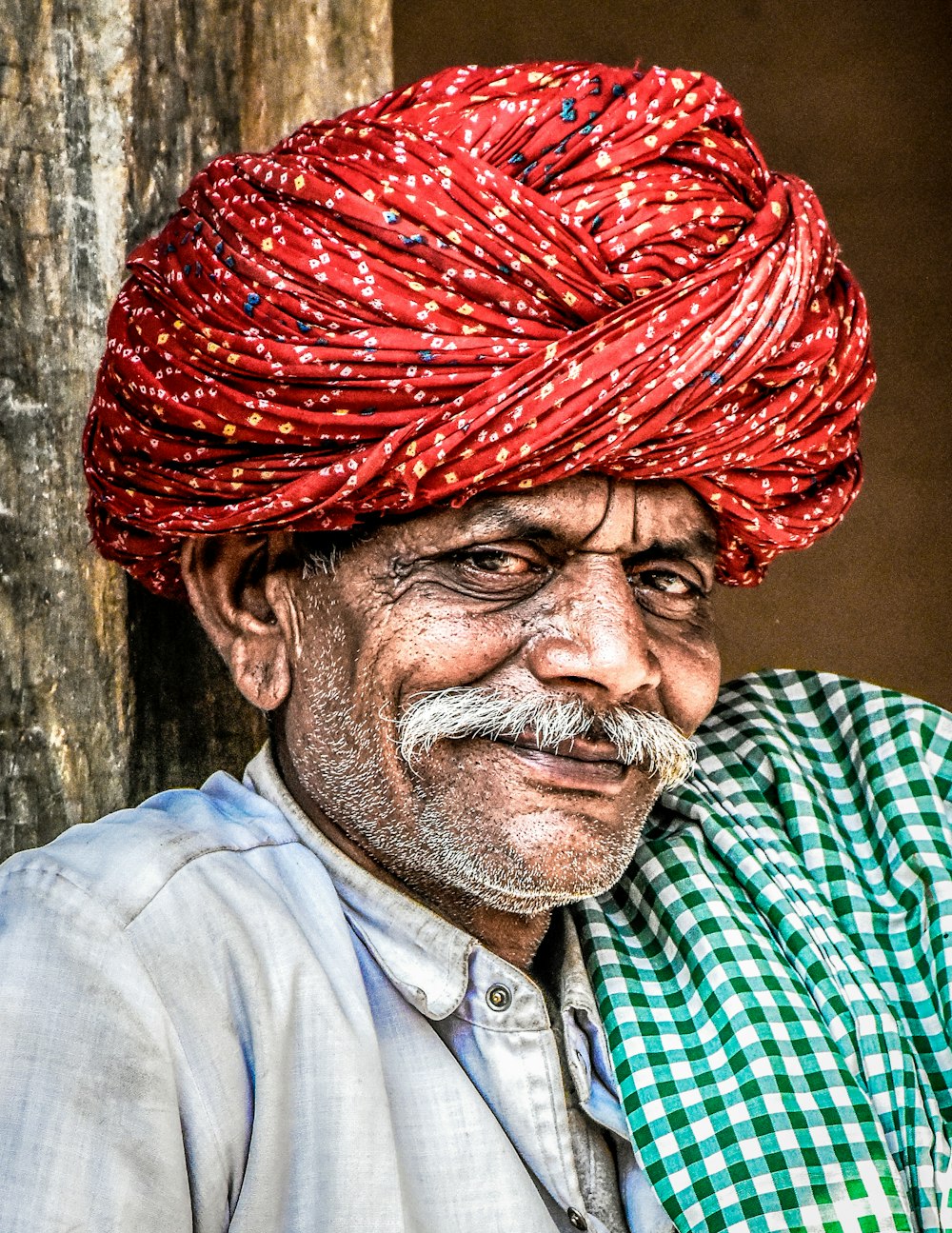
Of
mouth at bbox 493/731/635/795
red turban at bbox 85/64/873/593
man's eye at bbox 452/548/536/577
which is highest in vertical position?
red turban at bbox 85/64/873/593

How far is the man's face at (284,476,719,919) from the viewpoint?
1.69 metres

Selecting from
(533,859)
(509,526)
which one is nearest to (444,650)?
(509,526)

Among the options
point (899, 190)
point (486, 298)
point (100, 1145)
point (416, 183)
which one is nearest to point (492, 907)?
point (100, 1145)

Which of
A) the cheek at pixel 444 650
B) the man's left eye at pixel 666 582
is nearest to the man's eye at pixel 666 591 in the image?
the man's left eye at pixel 666 582

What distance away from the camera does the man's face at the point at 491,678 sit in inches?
66.6

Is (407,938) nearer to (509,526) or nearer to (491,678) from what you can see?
(491,678)

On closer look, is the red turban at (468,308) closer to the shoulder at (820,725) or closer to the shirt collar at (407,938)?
the shirt collar at (407,938)

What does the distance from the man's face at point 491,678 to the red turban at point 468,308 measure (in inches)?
2.8

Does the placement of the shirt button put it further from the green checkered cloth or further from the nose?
the nose

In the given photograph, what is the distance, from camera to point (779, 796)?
207cm

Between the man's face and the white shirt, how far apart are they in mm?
88

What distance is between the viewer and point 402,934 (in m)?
1.71

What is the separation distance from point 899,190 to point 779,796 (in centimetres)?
151

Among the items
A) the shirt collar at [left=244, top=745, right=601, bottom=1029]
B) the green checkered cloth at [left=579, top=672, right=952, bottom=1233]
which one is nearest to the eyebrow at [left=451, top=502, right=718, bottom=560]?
the shirt collar at [left=244, top=745, right=601, bottom=1029]
